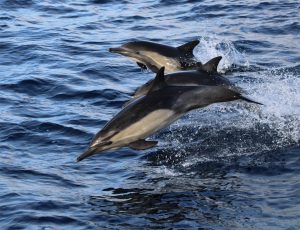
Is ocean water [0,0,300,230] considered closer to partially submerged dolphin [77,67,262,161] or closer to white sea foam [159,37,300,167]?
white sea foam [159,37,300,167]

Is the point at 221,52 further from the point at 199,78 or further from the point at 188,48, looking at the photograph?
the point at 199,78

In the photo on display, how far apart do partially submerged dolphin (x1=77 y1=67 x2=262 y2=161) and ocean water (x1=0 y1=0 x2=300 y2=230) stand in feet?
2.42

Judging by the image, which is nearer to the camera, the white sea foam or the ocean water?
the ocean water

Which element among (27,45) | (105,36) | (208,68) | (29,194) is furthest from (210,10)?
(29,194)

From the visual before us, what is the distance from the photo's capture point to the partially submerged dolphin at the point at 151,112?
10500 millimetres

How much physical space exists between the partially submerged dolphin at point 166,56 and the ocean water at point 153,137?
3.32ft

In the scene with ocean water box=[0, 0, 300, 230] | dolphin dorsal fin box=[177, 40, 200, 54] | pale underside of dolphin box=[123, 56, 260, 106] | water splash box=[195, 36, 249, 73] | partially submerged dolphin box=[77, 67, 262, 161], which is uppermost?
dolphin dorsal fin box=[177, 40, 200, 54]

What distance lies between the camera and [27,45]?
2034cm

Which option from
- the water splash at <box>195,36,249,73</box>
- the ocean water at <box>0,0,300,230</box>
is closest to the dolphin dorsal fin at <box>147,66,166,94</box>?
the ocean water at <box>0,0,300,230</box>

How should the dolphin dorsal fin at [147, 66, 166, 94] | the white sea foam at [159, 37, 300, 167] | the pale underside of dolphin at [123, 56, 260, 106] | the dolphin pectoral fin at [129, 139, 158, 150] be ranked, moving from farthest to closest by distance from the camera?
the white sea foam at [159, 37, 300, 167] → the pale underside of dolphin at [123, 56, 260, 106] → the dolphin dorsal fin at [147, 66, 166, 94] → the dolphin pectoral fin at [129, 139, 158, 150]

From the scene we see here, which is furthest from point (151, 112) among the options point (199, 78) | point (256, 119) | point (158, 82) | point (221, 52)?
point (221, 52)

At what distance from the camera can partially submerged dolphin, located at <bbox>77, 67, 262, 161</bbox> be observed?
1050 centimetres

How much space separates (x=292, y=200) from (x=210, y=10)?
14.5 metres

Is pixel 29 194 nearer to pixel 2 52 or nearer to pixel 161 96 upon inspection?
pixel 161 96
